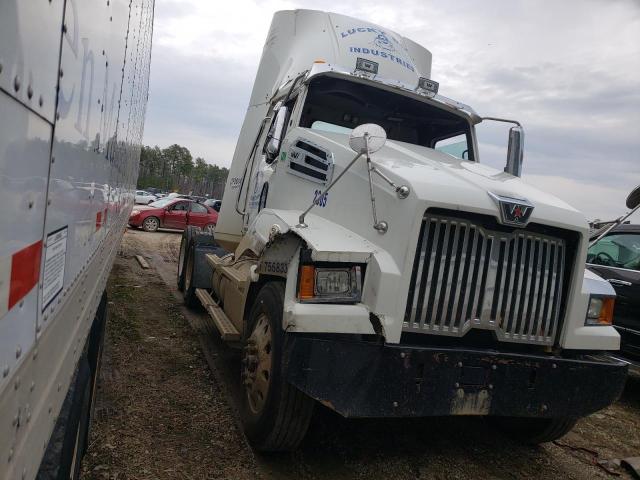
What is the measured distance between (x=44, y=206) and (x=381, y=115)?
14.9ft

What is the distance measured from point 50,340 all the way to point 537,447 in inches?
159

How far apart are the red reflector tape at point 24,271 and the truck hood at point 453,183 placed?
2353 mm

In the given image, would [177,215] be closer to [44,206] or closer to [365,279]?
[365,279]

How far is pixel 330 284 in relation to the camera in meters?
3.08

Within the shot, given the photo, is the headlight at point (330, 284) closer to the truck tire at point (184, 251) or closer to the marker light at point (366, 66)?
the marker light at point (366, 66)

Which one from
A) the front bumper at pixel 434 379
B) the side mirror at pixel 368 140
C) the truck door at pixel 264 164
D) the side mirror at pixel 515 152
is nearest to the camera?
the front bumper at pixel 434 379

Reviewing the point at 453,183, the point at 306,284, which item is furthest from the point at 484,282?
the point at 306,284

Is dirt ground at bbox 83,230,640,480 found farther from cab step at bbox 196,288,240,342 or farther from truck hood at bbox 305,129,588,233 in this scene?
truck hood at bbox 305,129,588,233

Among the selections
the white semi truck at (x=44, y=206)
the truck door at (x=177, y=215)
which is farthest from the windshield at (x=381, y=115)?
the truck door at (x=177, y=215)

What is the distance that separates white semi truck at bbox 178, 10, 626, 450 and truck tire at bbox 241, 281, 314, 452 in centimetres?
1

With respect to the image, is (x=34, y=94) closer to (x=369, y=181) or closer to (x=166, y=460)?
(x=369, y=181)

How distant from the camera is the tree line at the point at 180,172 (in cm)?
8997

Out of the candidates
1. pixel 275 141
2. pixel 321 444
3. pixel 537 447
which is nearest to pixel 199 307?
pixel 275 141

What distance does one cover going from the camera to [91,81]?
1.69 meters
